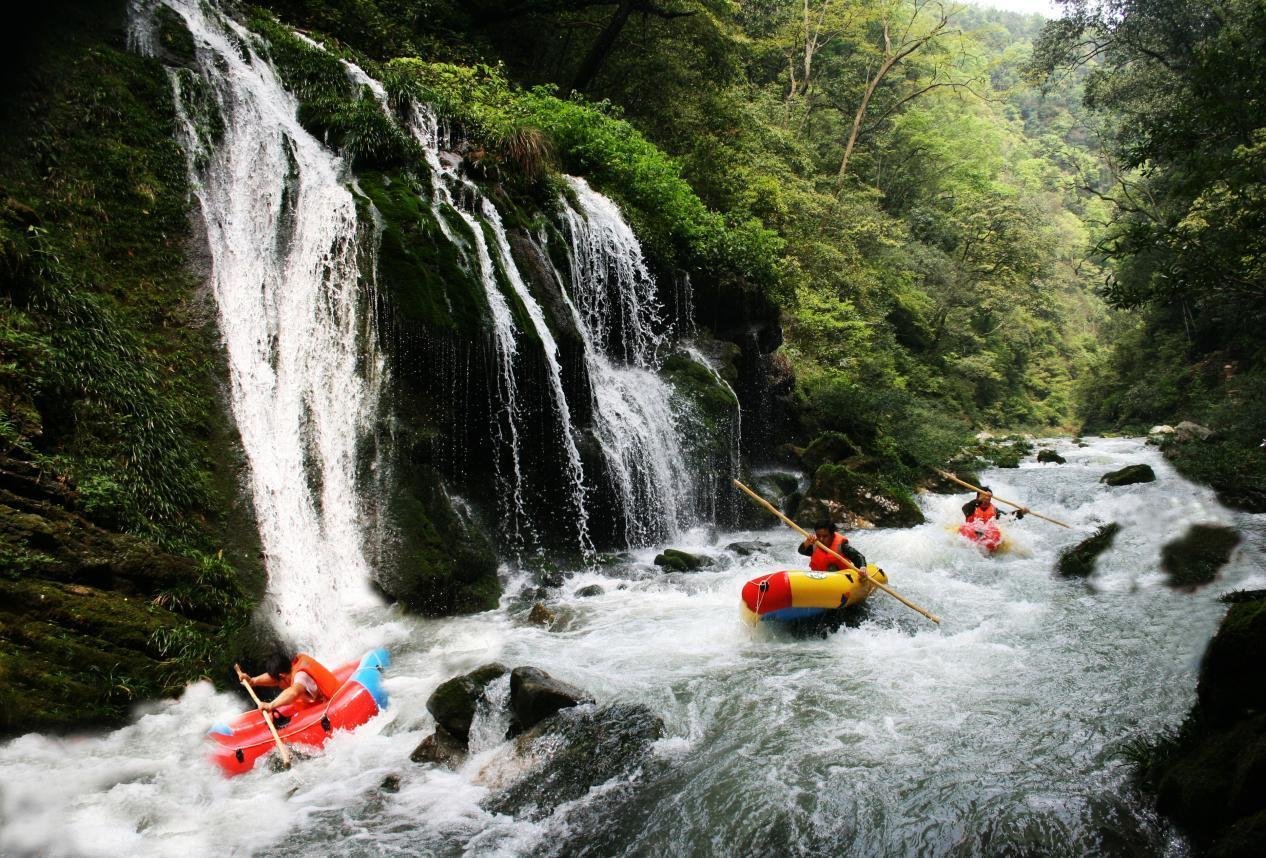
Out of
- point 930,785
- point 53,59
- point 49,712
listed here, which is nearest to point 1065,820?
point 930,785

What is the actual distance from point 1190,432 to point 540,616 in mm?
20064

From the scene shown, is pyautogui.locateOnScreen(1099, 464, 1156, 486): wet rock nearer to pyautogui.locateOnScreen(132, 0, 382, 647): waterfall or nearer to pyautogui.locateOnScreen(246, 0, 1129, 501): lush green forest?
pyautogui.locateOnScreen(246, 0, 1129, 501): lush green forest

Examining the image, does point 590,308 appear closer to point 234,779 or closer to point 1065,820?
point 234,779

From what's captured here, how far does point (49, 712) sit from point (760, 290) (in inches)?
542

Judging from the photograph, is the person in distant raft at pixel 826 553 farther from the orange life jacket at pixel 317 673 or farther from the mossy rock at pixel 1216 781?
the orange life jacket at pixel 317 673

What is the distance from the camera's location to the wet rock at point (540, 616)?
7762 millimetres

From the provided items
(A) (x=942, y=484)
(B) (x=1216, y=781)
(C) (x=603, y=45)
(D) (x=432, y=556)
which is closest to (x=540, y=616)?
(D) (x=432, y=556)

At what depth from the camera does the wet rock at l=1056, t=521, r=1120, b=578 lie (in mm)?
9102

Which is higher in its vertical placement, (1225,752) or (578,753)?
(1225,752)

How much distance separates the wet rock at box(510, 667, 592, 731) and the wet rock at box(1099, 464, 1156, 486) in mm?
13949

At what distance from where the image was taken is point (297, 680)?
5.61 m

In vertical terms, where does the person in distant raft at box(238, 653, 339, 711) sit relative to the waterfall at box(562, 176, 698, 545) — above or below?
below

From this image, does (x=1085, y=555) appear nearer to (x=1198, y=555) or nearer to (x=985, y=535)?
(x=1198, y=555)

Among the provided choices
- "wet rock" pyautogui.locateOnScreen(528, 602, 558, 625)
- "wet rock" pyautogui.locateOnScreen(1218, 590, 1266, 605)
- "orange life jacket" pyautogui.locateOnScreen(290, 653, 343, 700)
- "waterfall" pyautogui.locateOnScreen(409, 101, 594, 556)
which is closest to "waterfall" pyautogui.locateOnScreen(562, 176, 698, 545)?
"waterfall" pyautogui.locateOnScreen(409, 101, 594, 556)
